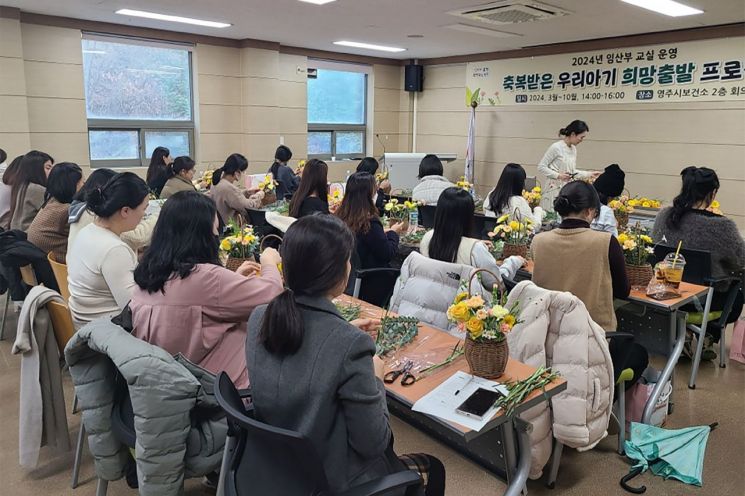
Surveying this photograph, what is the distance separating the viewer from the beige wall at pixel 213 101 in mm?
6121

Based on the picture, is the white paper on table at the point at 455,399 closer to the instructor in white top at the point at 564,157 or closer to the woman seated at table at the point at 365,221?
the woman seated at table at the point at 365,221

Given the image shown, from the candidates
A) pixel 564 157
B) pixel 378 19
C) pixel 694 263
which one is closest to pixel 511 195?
pixel 694 263

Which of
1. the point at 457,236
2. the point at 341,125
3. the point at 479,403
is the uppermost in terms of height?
the point at 341,125

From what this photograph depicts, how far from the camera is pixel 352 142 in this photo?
9852 millimetres

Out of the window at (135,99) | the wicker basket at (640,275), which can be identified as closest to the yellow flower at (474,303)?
the wicker basket at (640,275)

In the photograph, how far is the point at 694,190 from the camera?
347 centimetres

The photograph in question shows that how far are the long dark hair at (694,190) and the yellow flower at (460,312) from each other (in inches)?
92.8

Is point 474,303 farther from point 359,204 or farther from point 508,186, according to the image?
point 508,186

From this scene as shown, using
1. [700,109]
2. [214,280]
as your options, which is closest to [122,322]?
[214,280]

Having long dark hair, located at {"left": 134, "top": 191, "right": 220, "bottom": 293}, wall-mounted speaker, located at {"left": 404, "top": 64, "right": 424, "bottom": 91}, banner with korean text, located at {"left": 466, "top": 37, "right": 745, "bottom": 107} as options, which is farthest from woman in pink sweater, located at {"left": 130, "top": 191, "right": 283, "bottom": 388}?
wall-mounted speaker, located at {"left": 404, "top": 64, "right": 424, "bottom": 91}

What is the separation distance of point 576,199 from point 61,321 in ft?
7.46

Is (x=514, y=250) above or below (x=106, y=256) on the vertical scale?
below

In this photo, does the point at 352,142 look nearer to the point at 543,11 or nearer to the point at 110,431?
the point at 543,11

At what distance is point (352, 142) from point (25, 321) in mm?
8029
